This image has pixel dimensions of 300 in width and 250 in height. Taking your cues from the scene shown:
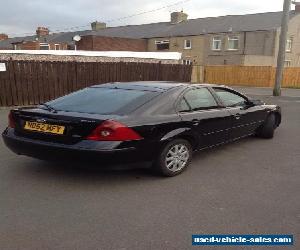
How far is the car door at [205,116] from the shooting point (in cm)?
512

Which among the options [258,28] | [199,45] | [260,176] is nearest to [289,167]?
[260,176]

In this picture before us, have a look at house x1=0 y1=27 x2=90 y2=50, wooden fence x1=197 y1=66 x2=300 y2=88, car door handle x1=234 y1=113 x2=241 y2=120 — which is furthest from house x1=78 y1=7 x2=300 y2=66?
car door handle x1=234 y1=113 x2=241 y2=120

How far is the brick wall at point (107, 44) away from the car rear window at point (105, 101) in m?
33.1

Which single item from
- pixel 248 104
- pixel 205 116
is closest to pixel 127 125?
pixel 205 116

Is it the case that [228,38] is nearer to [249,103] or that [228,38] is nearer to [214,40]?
[214,40]

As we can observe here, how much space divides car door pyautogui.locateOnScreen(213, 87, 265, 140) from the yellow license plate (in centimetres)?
279

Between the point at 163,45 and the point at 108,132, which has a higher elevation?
the point at 163,45

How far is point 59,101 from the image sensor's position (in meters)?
5.14

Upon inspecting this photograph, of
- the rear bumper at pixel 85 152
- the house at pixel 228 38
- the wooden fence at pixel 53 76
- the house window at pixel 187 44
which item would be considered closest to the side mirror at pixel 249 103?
the rear bumper at pixel 85 152

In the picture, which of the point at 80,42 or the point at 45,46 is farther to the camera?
the point at 45,46

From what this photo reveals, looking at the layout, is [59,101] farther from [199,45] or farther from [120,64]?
[199,45]

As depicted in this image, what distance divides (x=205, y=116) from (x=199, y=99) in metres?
0.31

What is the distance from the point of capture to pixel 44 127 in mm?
4410

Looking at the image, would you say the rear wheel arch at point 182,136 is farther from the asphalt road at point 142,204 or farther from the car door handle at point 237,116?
the car door handle at point 237,116
